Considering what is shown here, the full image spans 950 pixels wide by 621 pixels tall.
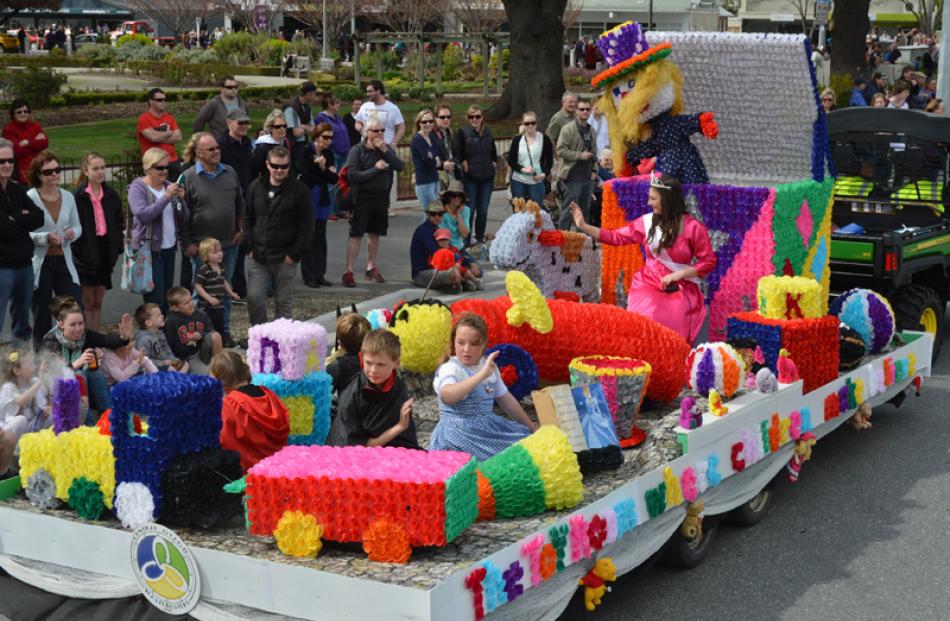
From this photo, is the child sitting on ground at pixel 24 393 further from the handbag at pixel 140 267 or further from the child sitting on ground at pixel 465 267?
the child sitting on ground at pixel 465 267

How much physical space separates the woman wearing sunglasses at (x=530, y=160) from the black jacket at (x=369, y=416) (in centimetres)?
883

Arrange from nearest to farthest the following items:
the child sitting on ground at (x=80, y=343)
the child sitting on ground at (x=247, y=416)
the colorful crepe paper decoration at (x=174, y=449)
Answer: the colorful crepe paper decoration at (x=174, y=449), the child sitting on ground at (x=247, y=416), the child sitting on ground at (x=80, y=343)

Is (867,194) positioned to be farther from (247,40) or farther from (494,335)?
(247,40)

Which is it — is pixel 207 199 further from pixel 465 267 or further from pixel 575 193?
pixel 575 193

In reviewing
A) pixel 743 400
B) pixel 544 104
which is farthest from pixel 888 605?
pixel 544 104

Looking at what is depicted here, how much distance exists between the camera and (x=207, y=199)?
1067cm

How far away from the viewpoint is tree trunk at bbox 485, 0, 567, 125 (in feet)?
82.5

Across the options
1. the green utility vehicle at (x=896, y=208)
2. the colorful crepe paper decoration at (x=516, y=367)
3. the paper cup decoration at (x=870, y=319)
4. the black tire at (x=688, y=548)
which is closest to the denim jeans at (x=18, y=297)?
the colorful crepe paper decoration at (x=516, y=367)

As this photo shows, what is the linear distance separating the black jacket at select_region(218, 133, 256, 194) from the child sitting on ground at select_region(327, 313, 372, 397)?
4.94 meters

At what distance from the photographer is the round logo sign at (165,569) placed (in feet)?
17.2

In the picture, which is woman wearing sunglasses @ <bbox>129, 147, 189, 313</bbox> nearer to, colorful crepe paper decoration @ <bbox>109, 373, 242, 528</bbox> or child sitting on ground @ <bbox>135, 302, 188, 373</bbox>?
child sitting on ground @ <bbox>135, 302, 188, 373</bbox>

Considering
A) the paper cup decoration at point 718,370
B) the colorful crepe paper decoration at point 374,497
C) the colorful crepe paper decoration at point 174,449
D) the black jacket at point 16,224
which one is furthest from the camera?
the black jacket at point 16,224

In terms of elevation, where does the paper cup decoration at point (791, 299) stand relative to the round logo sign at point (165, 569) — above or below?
above

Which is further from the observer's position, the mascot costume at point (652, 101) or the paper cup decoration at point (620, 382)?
the mascot costume at point (652, 101)
